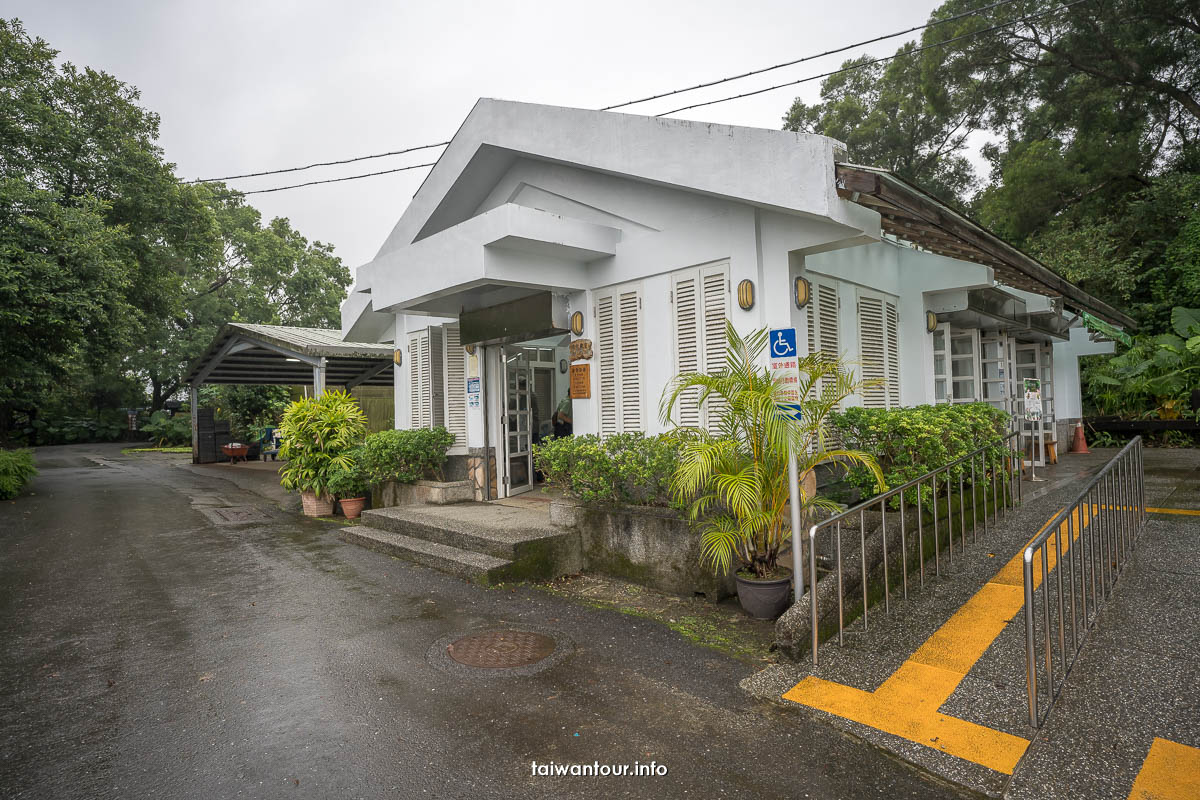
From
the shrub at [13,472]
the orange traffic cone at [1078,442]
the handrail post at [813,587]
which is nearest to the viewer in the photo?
the handrail post at [813,587]

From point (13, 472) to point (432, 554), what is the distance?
427 inches

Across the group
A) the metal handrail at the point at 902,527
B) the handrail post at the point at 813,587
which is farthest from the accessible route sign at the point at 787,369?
the handrail post at the point at 813,587

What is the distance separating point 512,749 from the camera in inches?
119

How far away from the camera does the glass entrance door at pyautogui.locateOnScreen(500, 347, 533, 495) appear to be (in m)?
8.86

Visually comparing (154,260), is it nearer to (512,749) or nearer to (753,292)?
(753,292)

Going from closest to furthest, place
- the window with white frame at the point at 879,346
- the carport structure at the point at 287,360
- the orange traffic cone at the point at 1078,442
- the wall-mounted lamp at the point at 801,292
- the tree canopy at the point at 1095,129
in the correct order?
the wall-mounted lamp at the point at 801,292 < the window with white frame at the point at 879,346 < the carport structure at the point at 287,360 < the orange traffic cone at the point at 1078,442 < the tree canopy at the point at 1095,129

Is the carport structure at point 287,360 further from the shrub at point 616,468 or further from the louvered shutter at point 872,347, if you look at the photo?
the louvered shutter at point 872,347

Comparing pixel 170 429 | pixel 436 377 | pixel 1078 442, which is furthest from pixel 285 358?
pixel 1078 442

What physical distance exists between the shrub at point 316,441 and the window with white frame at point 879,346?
7192 mm

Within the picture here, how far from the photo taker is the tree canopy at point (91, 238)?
1092 cm

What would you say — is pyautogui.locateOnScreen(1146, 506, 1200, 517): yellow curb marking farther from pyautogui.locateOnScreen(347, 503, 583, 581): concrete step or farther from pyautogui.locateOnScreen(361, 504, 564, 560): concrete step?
pyautogui.locateOnScreen(361, 504, 564, 560): concrete step

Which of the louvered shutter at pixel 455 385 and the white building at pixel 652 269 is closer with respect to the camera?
the white building at pixel 652 269

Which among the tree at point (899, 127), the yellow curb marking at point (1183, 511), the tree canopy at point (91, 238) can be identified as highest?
the tree at point (899, 127)

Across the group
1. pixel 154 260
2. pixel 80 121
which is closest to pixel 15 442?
pixel 154 260
